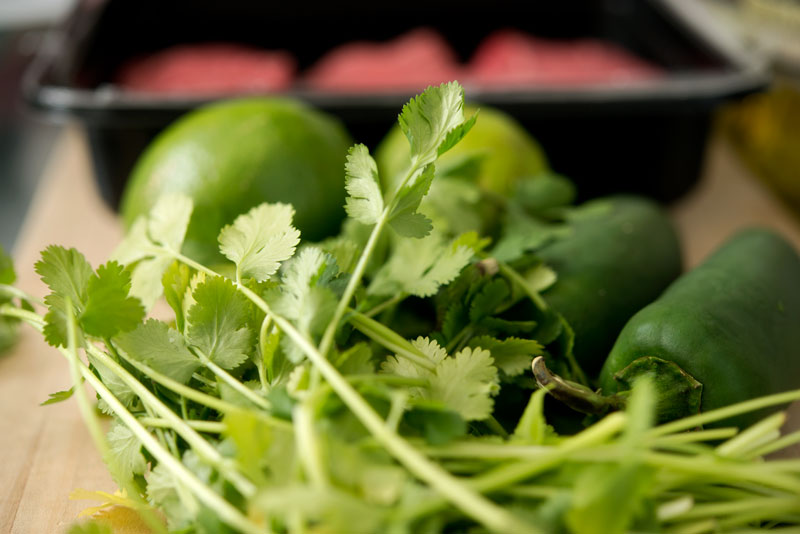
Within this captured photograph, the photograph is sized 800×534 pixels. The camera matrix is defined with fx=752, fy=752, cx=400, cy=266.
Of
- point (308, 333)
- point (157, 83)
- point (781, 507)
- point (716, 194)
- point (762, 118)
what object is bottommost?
point (781, 507)

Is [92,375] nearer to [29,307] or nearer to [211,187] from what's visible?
[29,307]

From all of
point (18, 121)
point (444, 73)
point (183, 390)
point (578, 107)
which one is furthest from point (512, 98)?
point (18, 121)

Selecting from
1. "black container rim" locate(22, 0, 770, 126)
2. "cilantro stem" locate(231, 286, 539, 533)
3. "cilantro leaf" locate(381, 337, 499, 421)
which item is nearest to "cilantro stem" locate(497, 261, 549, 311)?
"cilantro leaf" locate(381, 337, 499, 421)

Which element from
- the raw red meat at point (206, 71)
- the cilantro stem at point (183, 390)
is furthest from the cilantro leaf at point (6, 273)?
the raw red meat at point (206, 71)

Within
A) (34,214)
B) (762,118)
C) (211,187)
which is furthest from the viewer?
(762,118)

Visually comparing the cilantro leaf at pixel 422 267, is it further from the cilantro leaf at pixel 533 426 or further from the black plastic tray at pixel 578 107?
the black plastic tray at pixel 578 107

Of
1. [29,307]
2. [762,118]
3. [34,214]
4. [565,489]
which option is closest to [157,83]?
[34,214]

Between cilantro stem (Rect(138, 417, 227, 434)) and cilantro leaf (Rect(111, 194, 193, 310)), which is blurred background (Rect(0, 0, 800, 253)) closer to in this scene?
cilantro leaf (Rect(111, 194, 193, 310))

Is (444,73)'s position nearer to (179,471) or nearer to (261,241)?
(261,241)

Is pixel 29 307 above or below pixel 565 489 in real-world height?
Answer: above
